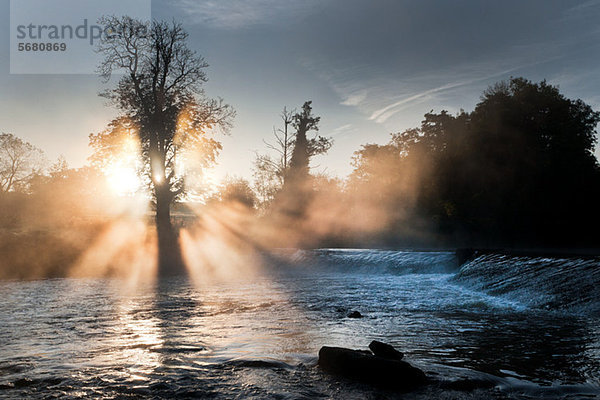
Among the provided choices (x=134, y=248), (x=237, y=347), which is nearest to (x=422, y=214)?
(x=134, y=248)

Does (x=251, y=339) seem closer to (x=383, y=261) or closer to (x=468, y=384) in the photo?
(x=468, y=384)

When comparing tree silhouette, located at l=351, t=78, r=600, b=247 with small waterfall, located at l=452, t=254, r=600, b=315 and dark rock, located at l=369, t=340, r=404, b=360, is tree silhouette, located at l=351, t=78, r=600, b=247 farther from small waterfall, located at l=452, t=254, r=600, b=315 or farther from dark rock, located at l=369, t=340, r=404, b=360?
dark rock, located at l=369, t=340, r=404, b=360

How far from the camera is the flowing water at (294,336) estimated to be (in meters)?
4.57

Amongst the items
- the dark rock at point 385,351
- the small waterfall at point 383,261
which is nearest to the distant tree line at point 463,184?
the small waterfall at point 383,261

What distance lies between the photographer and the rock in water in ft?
15.0

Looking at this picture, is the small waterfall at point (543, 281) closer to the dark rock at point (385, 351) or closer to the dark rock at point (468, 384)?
the dark rock at point (468, 384)

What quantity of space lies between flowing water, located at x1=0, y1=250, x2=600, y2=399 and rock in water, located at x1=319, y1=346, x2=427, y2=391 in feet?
0.57

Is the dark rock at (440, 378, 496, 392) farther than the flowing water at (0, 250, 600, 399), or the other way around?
the flowing water at (0, 250, 600, 399)

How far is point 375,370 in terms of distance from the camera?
4699 millimetres

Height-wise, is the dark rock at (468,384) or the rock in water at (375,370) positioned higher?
the rock in water at (375,370)

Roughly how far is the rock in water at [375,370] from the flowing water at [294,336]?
17 cm

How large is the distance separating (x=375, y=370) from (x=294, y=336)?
9.13ft

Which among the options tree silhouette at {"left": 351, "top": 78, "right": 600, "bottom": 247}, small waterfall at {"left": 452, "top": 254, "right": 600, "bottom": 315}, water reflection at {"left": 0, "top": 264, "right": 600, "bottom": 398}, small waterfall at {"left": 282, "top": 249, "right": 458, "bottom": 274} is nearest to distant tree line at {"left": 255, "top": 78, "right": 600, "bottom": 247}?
tree silhouette at {"left": 351, "top": 78, "right": 600, "bottom": 247}

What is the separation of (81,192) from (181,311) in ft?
129
